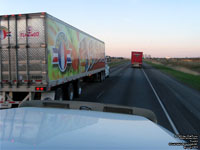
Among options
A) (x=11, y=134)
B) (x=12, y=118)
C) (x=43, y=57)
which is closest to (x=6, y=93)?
(x=43, y=57)

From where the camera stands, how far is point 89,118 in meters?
2.72

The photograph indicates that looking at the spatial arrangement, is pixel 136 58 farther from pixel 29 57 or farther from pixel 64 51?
pixel 29 57

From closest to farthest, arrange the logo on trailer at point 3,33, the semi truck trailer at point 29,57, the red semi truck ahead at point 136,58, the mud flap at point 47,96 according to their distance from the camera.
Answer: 1. the semi truck trailer at point 29,57
2. the logo on trailer at point 3,33
3. the mud flap at point 47,96
4. the red semi truck ahead at point 136,58

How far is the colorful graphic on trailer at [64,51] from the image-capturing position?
866 centimetres

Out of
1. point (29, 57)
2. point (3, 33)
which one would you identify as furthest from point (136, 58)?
point (3, 33)

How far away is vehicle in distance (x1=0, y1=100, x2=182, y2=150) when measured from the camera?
71.6 inches

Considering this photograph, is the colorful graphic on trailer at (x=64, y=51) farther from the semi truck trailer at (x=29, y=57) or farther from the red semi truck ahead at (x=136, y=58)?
the red semi truck ahead at (x=136, y=58)

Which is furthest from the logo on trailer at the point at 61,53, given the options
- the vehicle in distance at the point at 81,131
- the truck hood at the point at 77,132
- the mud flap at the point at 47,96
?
the truck hood at the point at 77,132

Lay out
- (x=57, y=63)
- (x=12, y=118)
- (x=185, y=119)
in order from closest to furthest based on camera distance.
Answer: (x=12, y=118)
(x=185, y=119)
(x=57, y=63)

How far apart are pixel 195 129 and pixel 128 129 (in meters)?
5.41

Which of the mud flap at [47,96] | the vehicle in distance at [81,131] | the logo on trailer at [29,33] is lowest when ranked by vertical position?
the mud flap at [47,96]

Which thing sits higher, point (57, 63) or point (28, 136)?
point (57, 63)

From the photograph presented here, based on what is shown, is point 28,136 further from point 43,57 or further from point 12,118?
point 43,57

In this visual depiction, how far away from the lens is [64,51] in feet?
33.2
